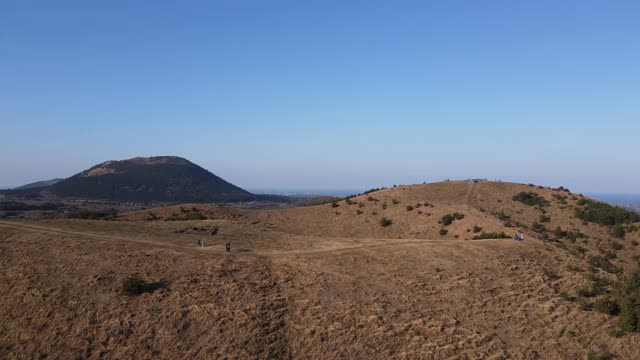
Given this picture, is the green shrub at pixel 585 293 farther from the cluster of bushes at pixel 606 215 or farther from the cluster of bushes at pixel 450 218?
the cluster of bushes at pixel 606 215

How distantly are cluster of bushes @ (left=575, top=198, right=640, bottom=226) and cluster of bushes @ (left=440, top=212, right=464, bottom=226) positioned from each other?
62.0ft

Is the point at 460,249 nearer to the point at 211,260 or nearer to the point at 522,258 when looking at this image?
the point at 522,258

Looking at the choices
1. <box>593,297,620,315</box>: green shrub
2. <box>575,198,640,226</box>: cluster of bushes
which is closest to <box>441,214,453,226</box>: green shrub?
<box>575,198,640,226</box>: cluster of bushes

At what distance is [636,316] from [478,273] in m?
9.82

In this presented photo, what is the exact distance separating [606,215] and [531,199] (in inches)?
487

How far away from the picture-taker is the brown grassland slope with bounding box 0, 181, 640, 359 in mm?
23797

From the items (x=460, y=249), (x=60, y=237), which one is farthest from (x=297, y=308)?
(x=60, y=237)

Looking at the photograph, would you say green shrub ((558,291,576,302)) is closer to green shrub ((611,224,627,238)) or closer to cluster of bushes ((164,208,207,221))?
green shrub ((611,224,627,238))

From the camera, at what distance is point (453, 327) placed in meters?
25.5

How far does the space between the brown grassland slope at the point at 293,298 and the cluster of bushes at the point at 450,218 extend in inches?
688

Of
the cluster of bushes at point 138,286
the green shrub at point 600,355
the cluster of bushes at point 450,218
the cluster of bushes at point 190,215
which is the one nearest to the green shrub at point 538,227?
the cluster of bushes at point 450,218

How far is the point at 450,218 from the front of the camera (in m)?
59.6

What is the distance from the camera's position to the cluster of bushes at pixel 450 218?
58.9m

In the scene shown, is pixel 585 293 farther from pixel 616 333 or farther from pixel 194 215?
pixel 194 215
